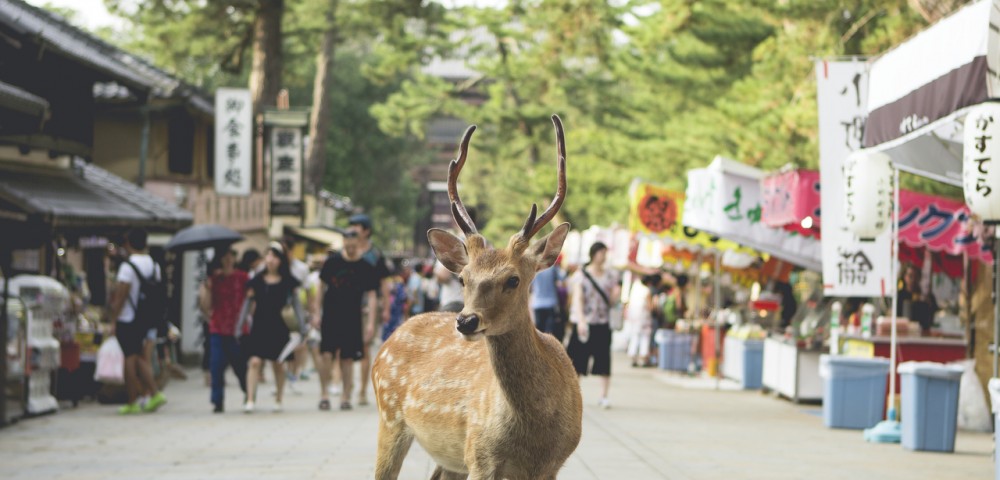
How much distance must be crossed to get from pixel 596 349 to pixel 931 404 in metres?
4.62

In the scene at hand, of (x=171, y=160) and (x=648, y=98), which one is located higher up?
(x=648, y=98)

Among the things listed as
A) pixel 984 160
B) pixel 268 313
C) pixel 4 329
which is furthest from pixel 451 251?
pixel 268 313

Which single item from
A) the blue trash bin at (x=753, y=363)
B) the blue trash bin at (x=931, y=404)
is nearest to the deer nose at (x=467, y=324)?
the blue trash bin at (x=931, y=404)

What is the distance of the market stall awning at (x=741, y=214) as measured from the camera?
65.2 feet

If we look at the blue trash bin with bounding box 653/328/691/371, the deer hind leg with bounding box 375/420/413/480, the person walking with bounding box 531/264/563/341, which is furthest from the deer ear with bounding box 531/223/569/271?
the blue trash bin with bounding box 653/328/691/371

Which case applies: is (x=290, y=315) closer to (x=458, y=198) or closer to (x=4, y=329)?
(x=4, y=329)

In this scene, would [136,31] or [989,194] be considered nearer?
[989,194]

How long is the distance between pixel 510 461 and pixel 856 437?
31.4 feet

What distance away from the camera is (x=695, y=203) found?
2081 cm

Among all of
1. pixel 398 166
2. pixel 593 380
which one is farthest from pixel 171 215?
pixel 398 166

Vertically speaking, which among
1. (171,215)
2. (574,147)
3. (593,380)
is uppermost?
(574,147)

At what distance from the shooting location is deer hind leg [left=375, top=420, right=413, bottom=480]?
7.59 m

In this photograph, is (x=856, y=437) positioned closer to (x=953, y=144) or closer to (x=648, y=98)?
(x=953, y=144)

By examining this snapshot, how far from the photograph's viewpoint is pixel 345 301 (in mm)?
15891
